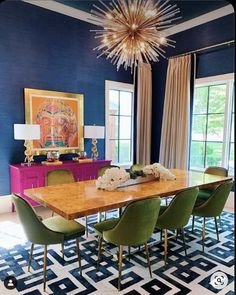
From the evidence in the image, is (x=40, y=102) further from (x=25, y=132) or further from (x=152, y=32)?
(x=152, y=32)

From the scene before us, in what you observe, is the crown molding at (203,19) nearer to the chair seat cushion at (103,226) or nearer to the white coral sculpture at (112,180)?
the white coral sculpture at (112,180)

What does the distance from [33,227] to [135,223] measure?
85cm

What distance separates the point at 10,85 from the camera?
3.87m

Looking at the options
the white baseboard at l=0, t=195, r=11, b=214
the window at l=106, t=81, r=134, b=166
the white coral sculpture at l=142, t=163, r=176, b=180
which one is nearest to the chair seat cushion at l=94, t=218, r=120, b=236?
the white coral sculpture at l=142, t=163, r=176, b=180

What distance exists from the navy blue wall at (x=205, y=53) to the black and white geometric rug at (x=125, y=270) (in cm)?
299

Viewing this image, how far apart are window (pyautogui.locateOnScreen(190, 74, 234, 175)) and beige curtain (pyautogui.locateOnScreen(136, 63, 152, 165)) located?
1.07 metres

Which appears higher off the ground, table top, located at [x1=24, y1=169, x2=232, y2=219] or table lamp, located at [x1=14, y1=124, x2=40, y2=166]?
table lamp, located at [x1=14, y1=124, x2=40, y2=166]

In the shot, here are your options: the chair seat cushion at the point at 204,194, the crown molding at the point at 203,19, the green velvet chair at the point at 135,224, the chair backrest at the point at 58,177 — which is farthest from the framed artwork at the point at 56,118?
the green velvet chair at the point at 135,224

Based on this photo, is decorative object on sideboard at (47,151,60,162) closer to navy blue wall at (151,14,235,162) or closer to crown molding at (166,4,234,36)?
navy blue wall at (151,14,235,162)

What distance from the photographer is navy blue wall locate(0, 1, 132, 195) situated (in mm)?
3826

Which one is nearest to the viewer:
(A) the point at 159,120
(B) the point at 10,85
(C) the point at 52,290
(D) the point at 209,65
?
(C) the point at 52,290

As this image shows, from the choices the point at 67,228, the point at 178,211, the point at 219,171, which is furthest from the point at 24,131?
the point at 219,171

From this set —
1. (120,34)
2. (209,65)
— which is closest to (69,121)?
(120,34)

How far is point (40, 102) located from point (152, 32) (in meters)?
2.33
